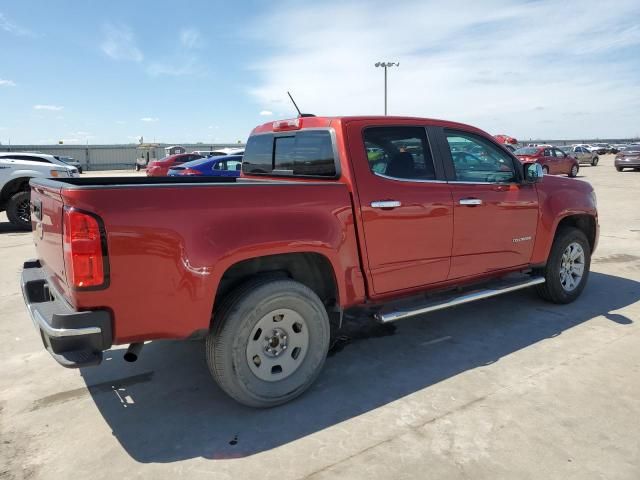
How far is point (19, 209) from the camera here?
10.1 m

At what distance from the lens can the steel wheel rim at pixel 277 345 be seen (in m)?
3.07

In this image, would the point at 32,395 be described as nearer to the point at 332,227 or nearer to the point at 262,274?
the point at 262,274

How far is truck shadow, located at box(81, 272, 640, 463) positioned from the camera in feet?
9.37

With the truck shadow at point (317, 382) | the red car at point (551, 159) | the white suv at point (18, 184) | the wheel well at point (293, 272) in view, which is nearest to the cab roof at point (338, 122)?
the wheel well at point (293, 272)

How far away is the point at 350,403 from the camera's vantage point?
3217 mm

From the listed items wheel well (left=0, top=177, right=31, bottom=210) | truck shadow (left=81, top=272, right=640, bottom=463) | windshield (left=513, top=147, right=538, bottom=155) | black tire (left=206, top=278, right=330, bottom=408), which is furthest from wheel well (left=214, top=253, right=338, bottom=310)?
windshield (left=513, top=147, right=538, bottom=155)

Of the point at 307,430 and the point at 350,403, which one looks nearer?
the point at 307,430

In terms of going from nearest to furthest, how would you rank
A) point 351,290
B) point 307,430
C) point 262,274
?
point 307,430 < point 262,274 < point 351,290

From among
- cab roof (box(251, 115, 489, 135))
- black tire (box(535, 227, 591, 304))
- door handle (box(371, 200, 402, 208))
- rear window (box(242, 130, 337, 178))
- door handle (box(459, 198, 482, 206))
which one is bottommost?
black tire (box(535, 227, 591, 304))

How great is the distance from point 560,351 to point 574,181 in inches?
86.3

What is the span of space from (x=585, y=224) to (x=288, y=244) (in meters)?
4.01

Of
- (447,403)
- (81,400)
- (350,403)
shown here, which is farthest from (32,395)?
(447,403)

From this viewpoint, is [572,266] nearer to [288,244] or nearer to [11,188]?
[288,244]

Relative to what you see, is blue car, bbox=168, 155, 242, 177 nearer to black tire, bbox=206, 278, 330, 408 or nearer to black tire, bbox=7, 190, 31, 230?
black tire, bbox=7, 190, 31, 230
